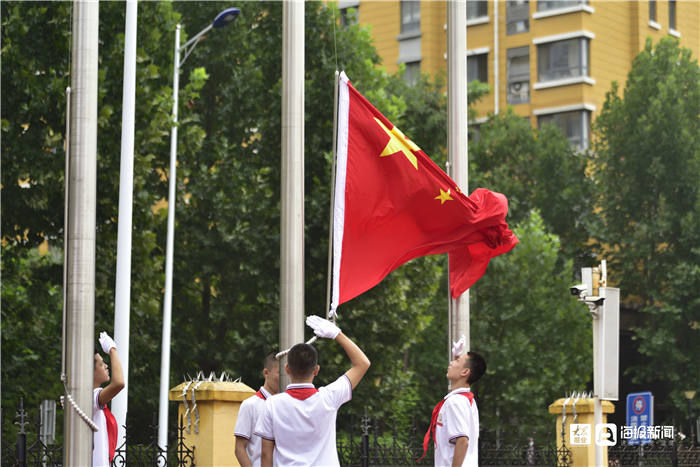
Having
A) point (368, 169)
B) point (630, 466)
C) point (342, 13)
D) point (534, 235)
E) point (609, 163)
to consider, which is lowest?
point (630, 466)

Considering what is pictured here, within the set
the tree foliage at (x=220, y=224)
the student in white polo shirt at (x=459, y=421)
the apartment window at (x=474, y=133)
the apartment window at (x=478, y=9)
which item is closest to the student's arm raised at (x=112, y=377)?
the student in white polo shirt at (x=459, y=421)

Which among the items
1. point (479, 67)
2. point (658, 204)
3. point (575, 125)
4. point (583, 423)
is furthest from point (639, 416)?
point (479, 67)

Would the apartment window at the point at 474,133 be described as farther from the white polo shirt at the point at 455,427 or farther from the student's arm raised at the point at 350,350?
the student's arm raised at the point at 350,350

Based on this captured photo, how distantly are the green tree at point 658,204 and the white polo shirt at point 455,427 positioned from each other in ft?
95.0

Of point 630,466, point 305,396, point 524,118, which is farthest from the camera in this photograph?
point 524,118

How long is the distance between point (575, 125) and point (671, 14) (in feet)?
25.2

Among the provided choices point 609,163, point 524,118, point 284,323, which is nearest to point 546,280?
point 609,163

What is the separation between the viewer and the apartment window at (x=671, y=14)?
48.3 metres

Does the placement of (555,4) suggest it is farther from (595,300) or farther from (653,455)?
(595,300)

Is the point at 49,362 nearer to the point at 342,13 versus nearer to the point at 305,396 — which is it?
the point at 305,396

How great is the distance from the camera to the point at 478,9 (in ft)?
157

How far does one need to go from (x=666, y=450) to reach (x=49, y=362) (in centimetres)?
1103

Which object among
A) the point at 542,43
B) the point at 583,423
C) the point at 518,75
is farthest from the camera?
the point at 518,75

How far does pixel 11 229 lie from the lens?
20547mm
